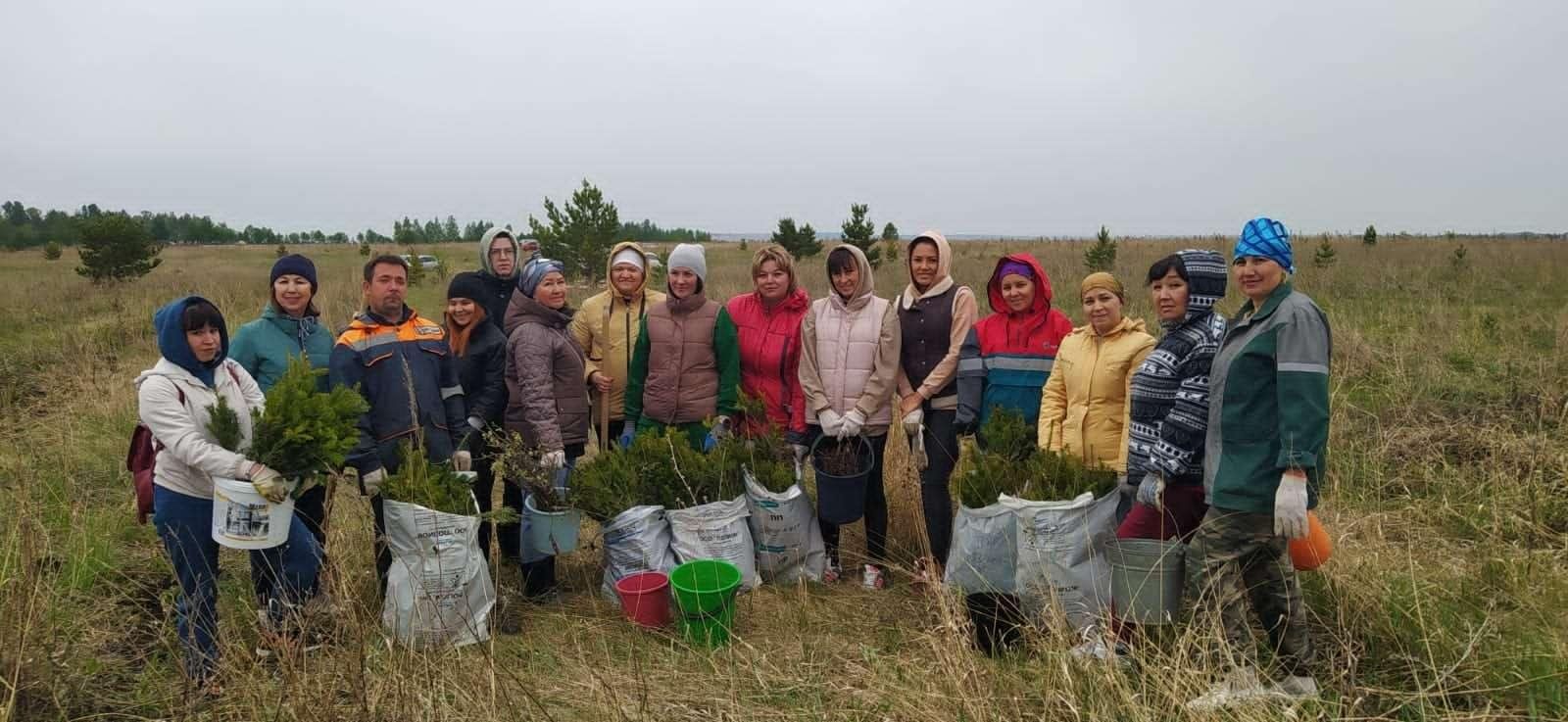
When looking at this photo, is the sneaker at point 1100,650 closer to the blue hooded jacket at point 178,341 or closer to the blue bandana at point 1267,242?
the blue bandana at point 1267,242

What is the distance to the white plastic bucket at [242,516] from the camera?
2.64 m

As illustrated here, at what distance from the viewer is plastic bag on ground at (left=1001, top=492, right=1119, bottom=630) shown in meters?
2.83

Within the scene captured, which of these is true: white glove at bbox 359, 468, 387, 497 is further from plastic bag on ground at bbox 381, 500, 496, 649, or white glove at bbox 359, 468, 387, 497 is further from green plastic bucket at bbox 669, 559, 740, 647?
green plastic bucket at bbox 669, 559, 740, 647

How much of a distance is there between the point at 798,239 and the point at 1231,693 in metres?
20.1

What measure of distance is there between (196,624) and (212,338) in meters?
1.04

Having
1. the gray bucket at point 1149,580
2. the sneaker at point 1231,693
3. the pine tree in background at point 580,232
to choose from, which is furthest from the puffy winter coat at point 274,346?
the pine tree in background at point 580,232

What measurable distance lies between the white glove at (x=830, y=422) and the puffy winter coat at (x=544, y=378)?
3.90 feet

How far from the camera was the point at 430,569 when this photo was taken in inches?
117

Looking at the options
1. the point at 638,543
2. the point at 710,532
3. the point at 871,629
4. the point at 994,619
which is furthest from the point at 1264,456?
the point at 638,543

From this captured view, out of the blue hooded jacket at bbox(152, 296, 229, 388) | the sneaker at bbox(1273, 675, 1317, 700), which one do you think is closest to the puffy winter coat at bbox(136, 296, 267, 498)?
the blue hooded jacket at bbox(152, 296, 229, 388)

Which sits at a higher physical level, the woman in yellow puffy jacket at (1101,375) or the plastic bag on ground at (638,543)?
the woman in yellow puffy jacket at (1101,375)

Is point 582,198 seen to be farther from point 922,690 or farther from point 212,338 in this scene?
point 922,690

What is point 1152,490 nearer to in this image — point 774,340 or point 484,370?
point 774,340

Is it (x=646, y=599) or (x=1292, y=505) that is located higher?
(x=1292, y=505)
